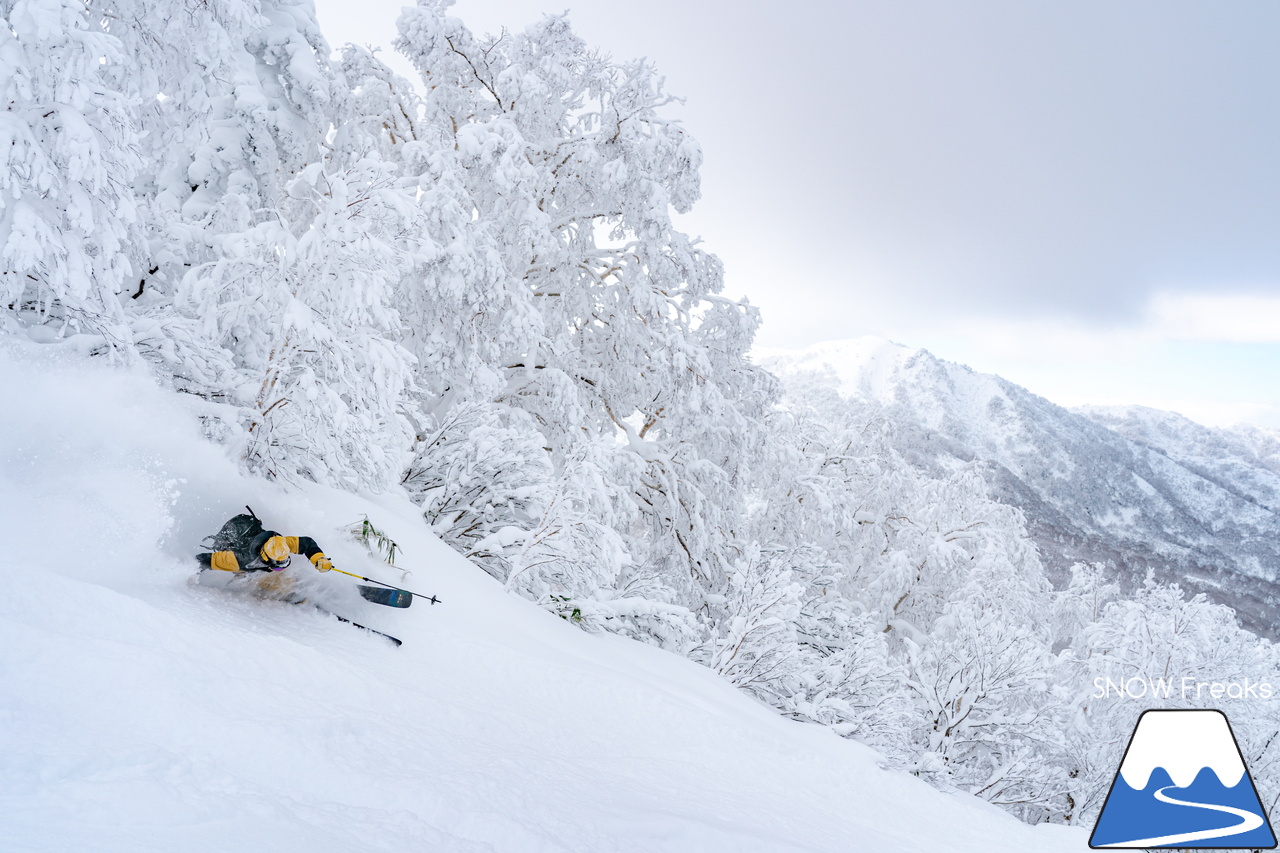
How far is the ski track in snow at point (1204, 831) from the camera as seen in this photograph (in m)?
2.76

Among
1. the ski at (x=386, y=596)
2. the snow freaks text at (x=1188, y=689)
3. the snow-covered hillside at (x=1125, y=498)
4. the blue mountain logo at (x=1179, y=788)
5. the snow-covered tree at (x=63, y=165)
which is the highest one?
the snow-covered hillside at (x=1125, y=498)

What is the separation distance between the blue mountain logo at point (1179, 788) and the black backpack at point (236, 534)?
494cm

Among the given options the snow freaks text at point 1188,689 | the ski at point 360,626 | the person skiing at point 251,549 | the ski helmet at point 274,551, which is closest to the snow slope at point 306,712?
the ski at point 360,626

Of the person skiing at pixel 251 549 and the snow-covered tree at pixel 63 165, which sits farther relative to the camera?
the snow-covered tree at pixel 63 165

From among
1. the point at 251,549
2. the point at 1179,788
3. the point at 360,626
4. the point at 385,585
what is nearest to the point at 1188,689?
the point at 1179,788

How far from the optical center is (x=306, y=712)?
2.72 meters

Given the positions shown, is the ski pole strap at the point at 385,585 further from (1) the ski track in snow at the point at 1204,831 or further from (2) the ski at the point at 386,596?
(1) the ski track in snow at the point at 1204,831

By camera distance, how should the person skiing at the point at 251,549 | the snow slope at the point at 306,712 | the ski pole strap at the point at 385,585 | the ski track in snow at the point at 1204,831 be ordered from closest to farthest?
the snow slope at the point at 306,712 < the ski track in snow at the point at 1204,831 < the person skiing at the point at 251,549 < the ski pole strap at the point at 385,585

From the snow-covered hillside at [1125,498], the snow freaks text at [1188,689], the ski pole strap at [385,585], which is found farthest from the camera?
the snow-covered hillside at [1125,498]

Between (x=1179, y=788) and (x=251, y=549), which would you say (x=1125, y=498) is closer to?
(x=1179, y=788)

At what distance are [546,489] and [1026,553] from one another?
16709 mm

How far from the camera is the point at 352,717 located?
2.83m

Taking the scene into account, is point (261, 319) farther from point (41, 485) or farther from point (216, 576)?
point (216, 576)

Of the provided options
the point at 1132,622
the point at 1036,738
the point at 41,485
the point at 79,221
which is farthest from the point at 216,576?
the point at 1132,622
